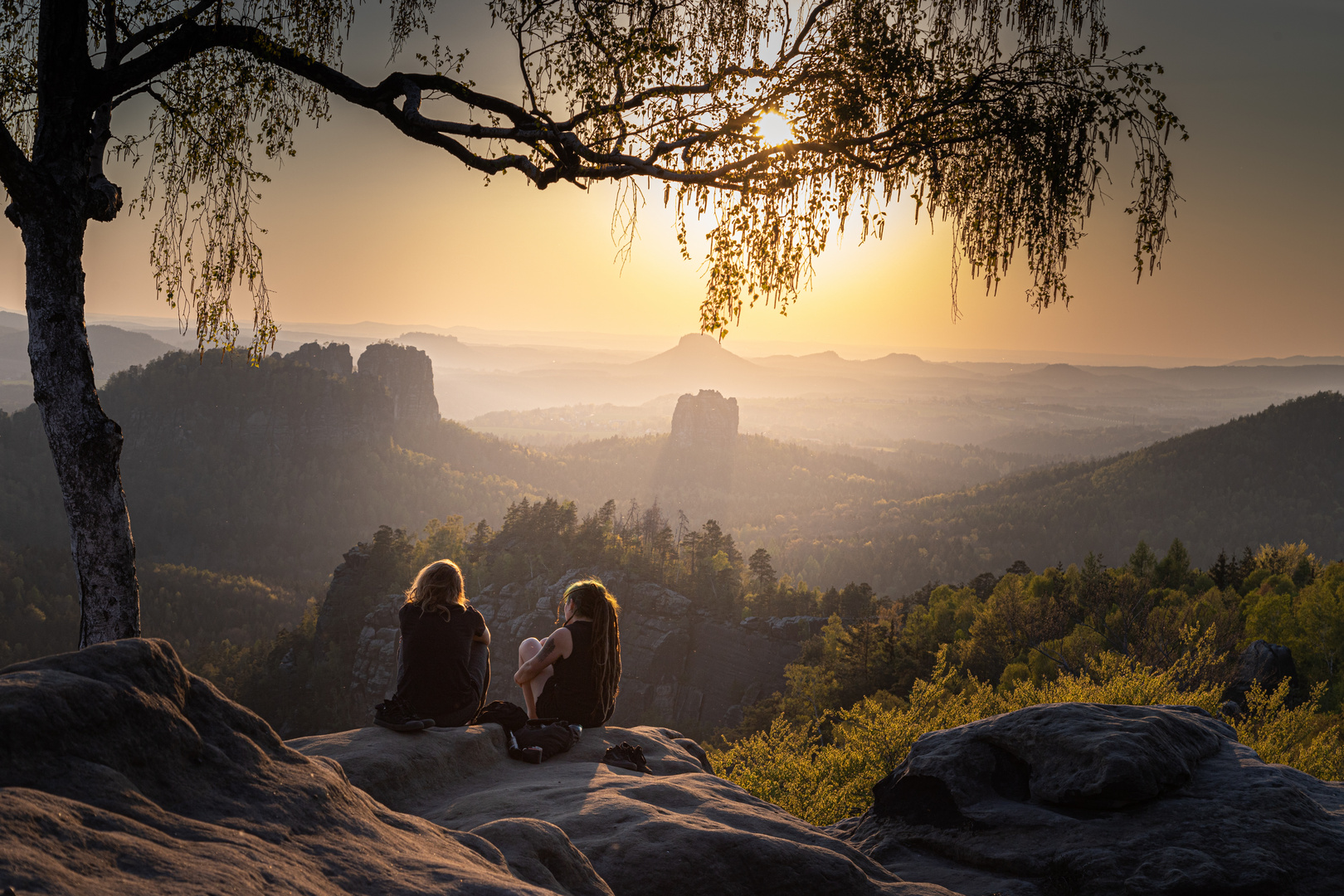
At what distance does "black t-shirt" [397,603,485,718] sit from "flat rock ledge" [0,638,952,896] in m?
1.59

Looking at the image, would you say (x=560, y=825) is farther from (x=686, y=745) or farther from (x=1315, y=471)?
(x=1315, y=471)

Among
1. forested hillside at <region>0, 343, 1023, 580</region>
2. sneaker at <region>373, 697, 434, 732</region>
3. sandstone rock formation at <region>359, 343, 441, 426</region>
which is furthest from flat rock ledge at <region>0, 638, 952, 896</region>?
sandstone rock formation at <region>359, 343, 441, 426</region>

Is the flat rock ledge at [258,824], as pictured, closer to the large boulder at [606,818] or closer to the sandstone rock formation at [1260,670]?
the large boulder at [606,818]

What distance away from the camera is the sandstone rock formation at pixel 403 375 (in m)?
194

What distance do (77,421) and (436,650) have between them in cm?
355

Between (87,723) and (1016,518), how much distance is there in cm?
16354

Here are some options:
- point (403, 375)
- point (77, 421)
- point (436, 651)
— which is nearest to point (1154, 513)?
point (436, 651)

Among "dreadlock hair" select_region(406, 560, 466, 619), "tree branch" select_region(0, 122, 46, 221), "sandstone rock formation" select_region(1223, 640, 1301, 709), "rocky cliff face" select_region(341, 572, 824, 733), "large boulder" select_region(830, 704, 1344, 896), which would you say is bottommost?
"rocky cliff face" select_region(341, 572, 824, 733)

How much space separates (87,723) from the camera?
9.29 ft

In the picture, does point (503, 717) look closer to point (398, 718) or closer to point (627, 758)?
point (398, 718)

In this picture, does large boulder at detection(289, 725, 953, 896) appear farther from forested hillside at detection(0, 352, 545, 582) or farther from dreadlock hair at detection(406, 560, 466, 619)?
forested hillside at detection(0, 352, 545, 582)

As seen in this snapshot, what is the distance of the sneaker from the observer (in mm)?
6504

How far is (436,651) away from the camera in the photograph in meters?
7.23

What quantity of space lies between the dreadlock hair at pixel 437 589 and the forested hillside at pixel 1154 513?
439 feet
